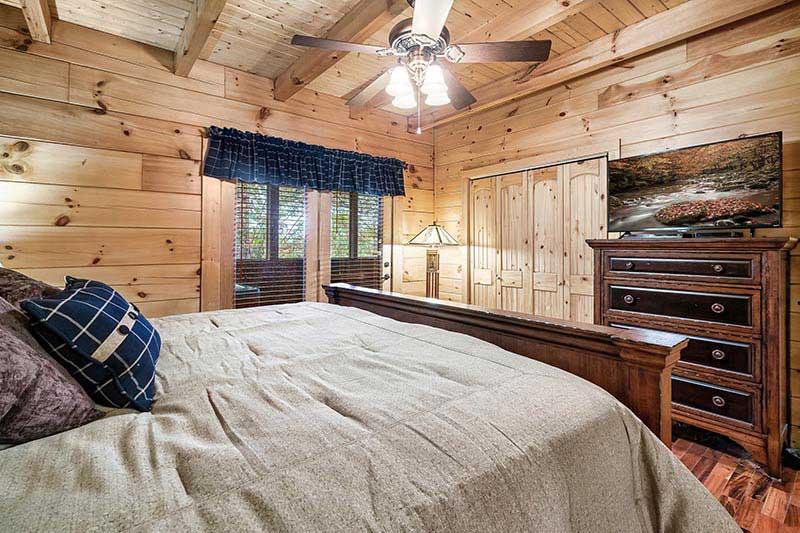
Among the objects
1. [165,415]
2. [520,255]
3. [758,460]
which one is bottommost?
[758,460]

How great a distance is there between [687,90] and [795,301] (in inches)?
60.6

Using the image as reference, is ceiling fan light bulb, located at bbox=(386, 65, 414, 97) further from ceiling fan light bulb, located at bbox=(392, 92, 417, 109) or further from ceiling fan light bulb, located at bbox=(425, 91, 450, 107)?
ceiling fan light bulb, located at bbox=(425, 91, 450, 107)

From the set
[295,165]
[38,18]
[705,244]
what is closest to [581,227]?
[705,244]

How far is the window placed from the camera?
156 inches

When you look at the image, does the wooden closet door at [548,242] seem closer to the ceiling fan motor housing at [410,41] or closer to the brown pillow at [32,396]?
the ceiling fan motor housing at [410,41]

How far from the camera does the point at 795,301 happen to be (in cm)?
233

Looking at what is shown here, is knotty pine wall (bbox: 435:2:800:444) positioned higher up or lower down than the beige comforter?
higher up

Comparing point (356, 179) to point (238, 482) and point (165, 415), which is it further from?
point (238, 482)

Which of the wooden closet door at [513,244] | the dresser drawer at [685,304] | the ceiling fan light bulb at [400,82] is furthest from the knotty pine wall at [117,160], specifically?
the dresser drawer at [685,304]

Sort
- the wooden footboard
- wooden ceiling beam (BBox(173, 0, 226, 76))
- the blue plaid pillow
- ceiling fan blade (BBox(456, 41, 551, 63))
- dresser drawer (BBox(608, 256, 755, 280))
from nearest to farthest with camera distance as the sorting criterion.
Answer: the blue plaid pillow < the wooden footboard < ceiling fan blade (BBox(456, 41, 551, 63)) < dresser drawer (BBox(608, 256, 755, 280)) < wooden ceiling beam (BBox(173, 0, 226, 76))

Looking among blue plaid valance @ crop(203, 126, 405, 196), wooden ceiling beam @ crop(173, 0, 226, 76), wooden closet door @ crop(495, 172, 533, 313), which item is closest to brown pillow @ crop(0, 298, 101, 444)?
wooden ceiling beam @ crop(173, 0, 226, 76)

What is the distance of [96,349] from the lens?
106 centimetres

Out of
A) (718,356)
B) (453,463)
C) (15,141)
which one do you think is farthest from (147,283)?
(718,356)

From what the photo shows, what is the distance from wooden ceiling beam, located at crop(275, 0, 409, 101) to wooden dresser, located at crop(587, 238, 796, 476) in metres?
2.03
